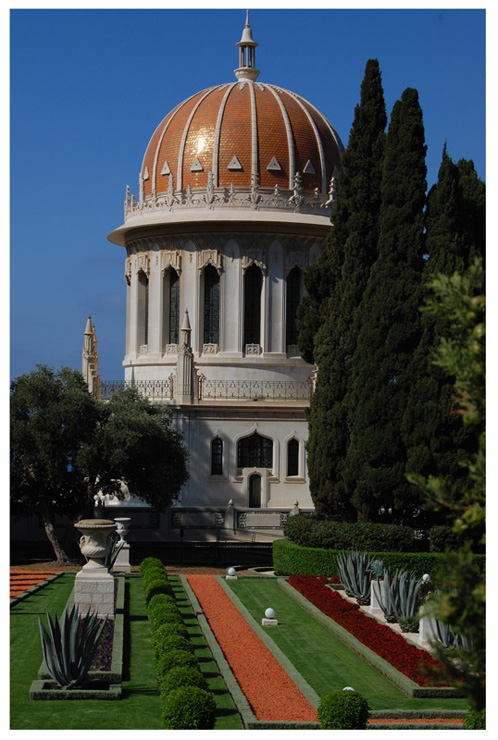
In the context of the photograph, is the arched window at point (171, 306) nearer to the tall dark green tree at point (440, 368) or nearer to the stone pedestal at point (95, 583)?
the tall dark green tree at point (440, 368)

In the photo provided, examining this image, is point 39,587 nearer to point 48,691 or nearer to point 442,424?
point 442,424

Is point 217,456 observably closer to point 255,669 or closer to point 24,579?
point 24,579

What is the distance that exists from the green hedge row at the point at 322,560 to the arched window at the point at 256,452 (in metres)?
14.0

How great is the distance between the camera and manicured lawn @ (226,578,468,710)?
17016 mm

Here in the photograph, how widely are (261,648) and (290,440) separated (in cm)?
2606

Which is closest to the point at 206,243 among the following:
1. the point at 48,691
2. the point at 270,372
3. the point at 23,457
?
the point at 270,372

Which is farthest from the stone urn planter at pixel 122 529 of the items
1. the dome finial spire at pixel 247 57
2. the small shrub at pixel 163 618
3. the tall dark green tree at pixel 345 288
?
the dome finial spire at pixel 247 57

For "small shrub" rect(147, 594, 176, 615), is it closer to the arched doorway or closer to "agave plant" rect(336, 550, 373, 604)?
"agave plant" rect(336, 550, 373, 604)

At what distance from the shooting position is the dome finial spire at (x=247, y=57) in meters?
55.8

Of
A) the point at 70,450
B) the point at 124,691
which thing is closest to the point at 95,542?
the point at 124,691

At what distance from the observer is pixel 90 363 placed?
2035 inches

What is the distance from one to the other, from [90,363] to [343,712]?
126 feet

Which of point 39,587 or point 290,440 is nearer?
point 39,587

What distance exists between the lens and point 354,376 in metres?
30.8
